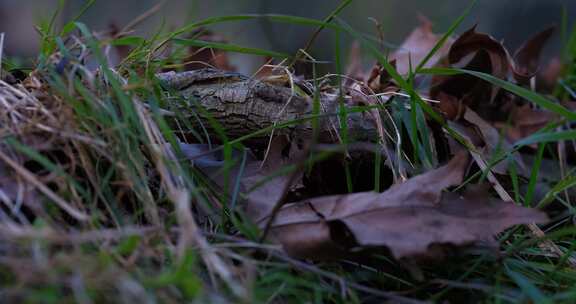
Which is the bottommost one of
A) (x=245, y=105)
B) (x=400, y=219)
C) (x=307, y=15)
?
(x=307, y=15)

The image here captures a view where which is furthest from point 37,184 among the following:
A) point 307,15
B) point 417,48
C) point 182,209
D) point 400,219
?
point 307,15

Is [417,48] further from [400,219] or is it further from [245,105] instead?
[400,219]

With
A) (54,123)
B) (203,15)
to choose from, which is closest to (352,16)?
(203,15)

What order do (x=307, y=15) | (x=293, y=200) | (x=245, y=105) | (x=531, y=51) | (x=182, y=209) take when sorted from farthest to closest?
(x=307, y=15) → (x=531, y=51) → (x=245, y=105) → (x=293, y=200) → (x=182, y=209)

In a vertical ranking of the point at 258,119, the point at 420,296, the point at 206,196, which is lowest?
the point at 420,296

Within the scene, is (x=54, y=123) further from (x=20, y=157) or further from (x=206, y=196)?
(x=206, y=196)

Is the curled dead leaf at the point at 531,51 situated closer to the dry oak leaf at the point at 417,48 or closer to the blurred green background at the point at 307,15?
the dry oak leaf at the point at 417,48
